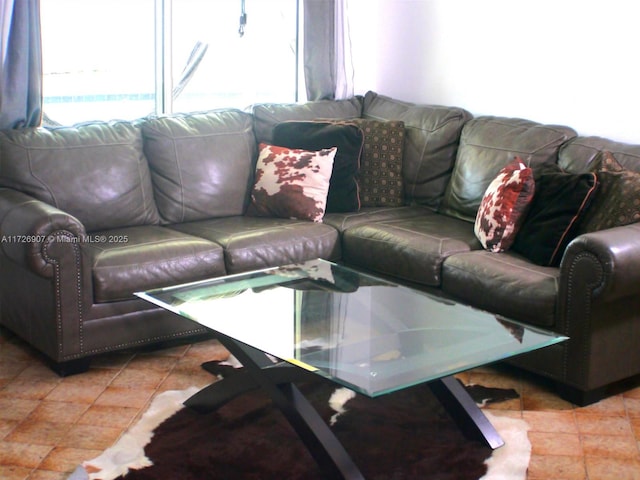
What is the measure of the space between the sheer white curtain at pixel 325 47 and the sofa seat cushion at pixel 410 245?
116cm

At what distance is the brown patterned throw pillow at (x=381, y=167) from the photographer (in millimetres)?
4430

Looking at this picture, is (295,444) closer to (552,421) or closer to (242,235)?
(552,421)

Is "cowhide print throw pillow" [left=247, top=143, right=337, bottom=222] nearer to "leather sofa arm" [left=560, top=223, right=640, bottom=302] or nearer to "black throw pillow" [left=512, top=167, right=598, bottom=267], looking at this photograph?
"black throw pillow" [left=512, top=167, right=598, bottom=267]

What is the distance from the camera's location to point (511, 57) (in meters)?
4.41

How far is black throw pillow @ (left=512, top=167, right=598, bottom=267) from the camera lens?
3398 mm

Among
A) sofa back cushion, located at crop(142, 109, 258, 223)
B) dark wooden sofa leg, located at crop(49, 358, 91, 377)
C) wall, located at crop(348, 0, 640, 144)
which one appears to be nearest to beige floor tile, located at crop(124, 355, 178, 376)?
dark wooden sofa leg, located at crop(49, 358, 91, 377)

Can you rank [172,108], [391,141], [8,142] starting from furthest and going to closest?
[172,108] → [391,141] → [8,142]

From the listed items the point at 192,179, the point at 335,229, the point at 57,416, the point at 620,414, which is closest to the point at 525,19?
the point at 335,229

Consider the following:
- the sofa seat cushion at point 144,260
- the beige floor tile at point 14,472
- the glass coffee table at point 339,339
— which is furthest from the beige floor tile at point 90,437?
the sofa seat cushion at point 144,260

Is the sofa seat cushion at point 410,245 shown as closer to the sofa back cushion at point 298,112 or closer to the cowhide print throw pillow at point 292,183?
the cowhide print throw pillow at point 292,183

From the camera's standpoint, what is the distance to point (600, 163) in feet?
11.7

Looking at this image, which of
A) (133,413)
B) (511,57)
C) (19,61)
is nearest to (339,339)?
(133,413)

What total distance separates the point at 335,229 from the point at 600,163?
3.99 ft

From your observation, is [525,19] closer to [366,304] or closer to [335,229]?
[335,229]
